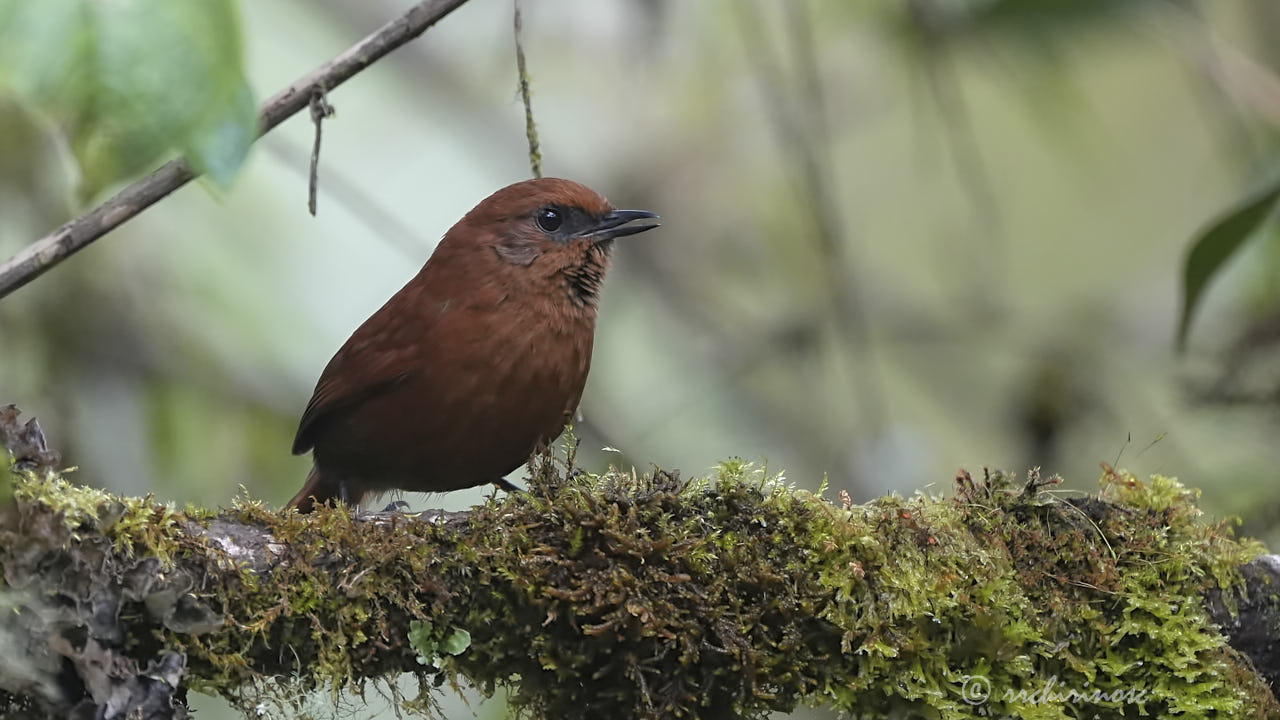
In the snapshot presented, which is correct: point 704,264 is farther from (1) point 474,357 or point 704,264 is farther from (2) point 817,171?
(1) point 474,357

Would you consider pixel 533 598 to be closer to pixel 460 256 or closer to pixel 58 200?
pixel 460 256

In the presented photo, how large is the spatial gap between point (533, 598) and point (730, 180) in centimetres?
449

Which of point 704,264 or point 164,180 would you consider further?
point 704,264

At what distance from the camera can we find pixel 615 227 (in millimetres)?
3861

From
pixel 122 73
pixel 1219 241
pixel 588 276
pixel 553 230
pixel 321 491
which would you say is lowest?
pixel 122 73

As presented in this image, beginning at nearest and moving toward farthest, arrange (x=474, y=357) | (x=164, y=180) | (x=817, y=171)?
1. (x=164, y=180)
2. (x=474, y=357)
3. (x=817, y=171)

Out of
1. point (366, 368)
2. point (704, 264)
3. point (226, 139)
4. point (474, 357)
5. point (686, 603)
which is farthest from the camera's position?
point (704, 264)

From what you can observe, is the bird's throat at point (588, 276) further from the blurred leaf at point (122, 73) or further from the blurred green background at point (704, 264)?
the blurred leaf at point (122, 73)

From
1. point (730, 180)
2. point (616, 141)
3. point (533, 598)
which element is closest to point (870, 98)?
point (730, 180)

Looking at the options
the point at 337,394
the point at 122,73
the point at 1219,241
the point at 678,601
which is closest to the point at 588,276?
the point at 337,394

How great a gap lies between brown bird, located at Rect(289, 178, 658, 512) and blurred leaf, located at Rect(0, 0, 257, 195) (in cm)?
149

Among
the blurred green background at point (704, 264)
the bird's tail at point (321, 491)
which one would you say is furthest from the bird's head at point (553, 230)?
the bird's tail at point (321, 491)

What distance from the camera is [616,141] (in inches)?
244

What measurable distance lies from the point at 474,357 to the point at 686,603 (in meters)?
1.28
